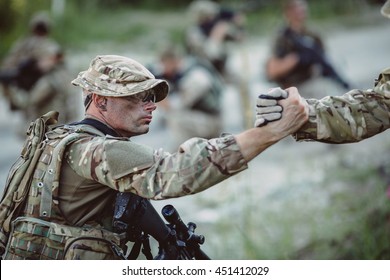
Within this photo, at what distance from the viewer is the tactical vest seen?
3.30m

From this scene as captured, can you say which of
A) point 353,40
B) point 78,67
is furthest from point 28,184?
point 353,40

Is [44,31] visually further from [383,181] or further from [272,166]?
[383,181]

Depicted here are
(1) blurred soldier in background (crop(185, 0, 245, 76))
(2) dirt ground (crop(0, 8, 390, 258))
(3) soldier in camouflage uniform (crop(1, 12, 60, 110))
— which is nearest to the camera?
(2) dirt ground (crop(0, 8, 390, 258))

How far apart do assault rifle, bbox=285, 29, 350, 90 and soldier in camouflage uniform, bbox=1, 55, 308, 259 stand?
5.91 meters

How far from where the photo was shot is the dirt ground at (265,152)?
26.4ft

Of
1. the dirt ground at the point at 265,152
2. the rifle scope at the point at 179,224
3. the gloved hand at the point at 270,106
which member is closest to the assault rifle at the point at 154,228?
the rifle scope at the point at 179,224

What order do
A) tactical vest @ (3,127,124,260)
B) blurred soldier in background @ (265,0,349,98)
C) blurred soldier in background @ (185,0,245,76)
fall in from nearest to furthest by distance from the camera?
1. tactical vest @ (3,127,124,260)
2. blurred soldier in background @ (265,0,349,98)
3. blurred soldier in background @ (185,0,245,76)

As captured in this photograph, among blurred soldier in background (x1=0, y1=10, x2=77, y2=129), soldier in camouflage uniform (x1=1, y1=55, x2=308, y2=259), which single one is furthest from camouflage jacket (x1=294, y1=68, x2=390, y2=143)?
blurred soldier in background (x1=0, y1=10, x2=77, y2=129)

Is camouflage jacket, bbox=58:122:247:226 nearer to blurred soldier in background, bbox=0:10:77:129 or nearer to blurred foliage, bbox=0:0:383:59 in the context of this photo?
blurred soldier in background, bbox=0:10:77:129

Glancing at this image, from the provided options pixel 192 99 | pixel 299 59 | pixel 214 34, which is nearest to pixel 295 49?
pixel 299 59

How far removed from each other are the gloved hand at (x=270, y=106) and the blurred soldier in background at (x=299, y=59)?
6.22m

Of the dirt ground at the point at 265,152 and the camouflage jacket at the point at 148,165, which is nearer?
the camouflage jacket at the point at 148,165

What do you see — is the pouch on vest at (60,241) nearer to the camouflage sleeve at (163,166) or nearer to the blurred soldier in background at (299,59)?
the camouflage sleeve at (163,166)

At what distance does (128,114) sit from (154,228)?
46 cm
